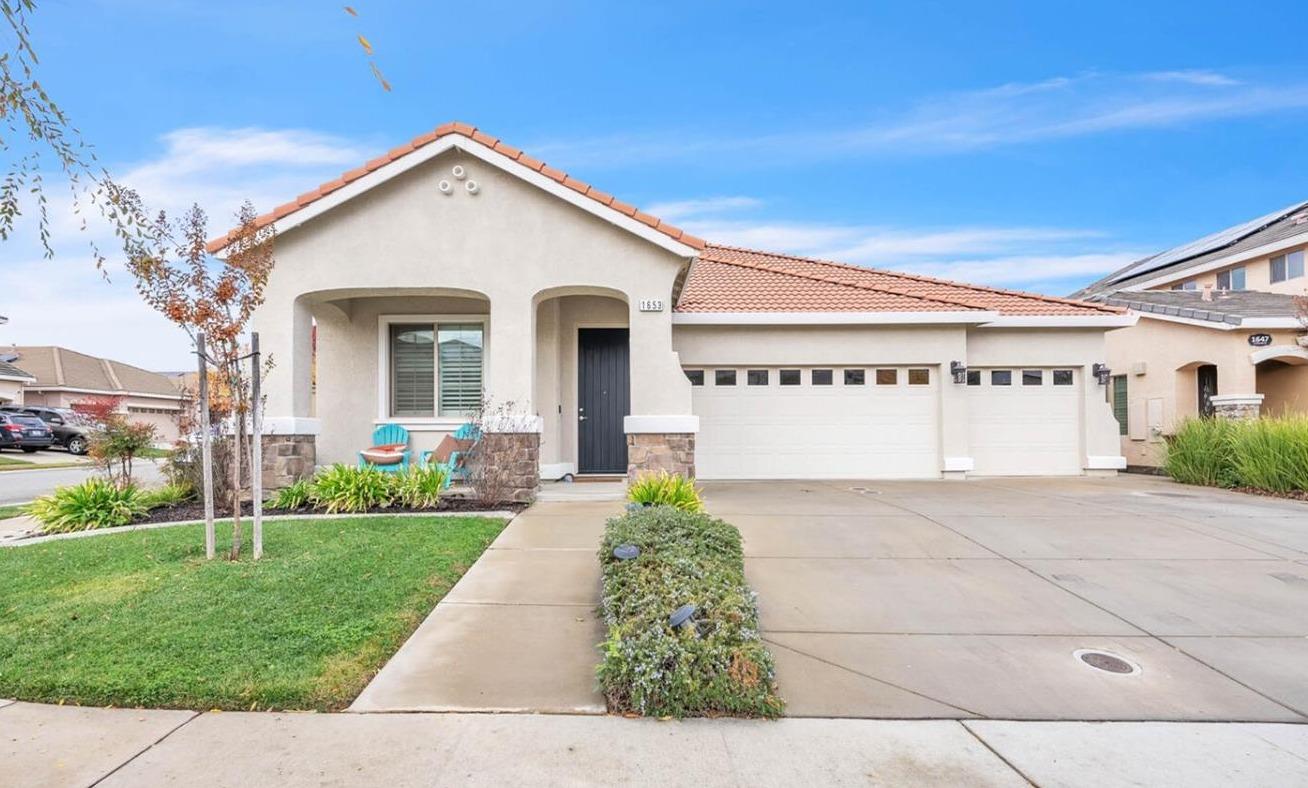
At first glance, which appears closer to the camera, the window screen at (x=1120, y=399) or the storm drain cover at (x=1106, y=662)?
the storm drain cover at (x=1106, y=662)

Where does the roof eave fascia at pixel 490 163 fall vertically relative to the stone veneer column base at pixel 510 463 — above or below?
above

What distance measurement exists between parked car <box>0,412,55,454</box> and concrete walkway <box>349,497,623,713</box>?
29549 millimetres

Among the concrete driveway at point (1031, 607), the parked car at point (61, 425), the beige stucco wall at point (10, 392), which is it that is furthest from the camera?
the beige stucco wall at point (10, 392)

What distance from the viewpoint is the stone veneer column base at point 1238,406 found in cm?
1370

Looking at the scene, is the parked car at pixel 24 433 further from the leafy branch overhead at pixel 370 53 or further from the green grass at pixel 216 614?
the leafy branch overhead at pixel 370 53

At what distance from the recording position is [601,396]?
476 inches

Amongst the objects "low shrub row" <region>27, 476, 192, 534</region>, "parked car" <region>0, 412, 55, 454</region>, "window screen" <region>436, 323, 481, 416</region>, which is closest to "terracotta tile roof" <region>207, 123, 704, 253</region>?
"window screen" <region>436, 323, 481, 416</region>

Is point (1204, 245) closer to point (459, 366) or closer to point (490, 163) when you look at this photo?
point (490, 163)

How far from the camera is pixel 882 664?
4.09 metres

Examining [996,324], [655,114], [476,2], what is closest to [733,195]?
[655,114]

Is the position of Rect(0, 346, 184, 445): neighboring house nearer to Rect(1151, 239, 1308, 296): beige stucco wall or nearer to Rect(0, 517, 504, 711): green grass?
Rect(0, 517, 504, 711): green grass

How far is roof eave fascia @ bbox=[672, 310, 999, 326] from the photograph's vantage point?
1241cm

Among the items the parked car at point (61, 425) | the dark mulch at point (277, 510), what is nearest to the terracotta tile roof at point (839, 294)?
the dark mulch at point (277, 510)

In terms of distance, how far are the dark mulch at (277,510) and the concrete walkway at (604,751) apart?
5.17 meters
